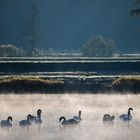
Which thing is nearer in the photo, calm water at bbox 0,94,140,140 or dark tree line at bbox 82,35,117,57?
calm water at bbox 0,94,140,140

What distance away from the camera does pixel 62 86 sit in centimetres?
4294

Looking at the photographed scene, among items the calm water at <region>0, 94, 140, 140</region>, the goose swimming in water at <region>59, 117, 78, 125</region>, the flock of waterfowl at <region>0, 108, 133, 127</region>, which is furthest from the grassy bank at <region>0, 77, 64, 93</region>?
the goose swimming in water at <region>59, 117, 78, 125</region>

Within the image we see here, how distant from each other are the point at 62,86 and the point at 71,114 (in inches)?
394

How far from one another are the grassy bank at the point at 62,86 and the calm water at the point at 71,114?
2.23m

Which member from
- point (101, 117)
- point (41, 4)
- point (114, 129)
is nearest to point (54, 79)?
point (101, 117)

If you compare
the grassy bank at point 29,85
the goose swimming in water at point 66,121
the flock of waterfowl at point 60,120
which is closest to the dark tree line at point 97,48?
the grassy bank at point 29,85

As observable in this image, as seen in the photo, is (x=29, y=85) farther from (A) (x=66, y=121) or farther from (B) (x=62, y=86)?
(A) (x=66, y=121)

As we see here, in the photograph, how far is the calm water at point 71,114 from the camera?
83.3 feet

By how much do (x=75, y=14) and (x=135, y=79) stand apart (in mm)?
151486

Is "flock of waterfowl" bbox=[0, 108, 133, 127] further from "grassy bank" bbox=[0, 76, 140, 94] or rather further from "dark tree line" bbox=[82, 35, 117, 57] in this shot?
"dark tree line" bbox=[82, 35, 117, 57]

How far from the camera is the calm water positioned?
2538 cm

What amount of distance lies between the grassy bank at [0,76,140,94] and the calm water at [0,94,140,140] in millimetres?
2232

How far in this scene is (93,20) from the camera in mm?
188250

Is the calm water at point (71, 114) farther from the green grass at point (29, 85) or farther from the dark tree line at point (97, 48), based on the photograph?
the dark tree line at point (97, 48)
